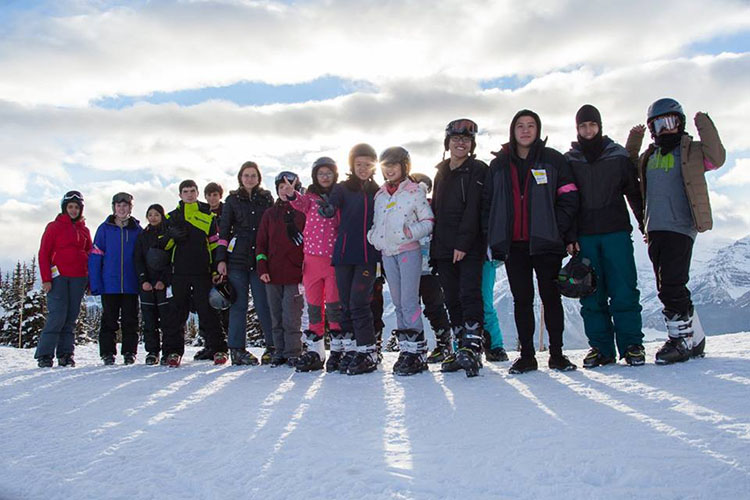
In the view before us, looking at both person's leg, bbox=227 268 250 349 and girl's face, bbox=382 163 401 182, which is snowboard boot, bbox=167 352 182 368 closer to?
person's leg, bbox=227 268 250 349

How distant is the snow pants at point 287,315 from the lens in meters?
6.69

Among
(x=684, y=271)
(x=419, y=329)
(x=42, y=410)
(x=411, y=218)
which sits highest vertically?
(x=411, y=218)

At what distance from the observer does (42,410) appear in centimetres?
445

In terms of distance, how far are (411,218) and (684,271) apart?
105 inches

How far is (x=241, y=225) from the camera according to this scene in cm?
725

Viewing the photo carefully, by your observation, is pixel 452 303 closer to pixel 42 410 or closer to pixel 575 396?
pixel 575 396

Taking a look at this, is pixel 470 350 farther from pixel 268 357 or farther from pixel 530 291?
pixel 268 357

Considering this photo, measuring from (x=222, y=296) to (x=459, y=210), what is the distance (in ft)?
10.8

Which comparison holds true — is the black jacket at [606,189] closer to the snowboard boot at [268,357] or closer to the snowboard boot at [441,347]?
the snowboard boot at [441,347]

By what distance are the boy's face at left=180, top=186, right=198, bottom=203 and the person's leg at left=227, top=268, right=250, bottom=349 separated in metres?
1.26

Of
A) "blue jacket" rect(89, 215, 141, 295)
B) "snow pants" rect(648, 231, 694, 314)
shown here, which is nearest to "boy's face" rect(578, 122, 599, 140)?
"snow pants" rect(648, 231, 694, 314)

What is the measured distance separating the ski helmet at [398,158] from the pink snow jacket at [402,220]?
137 millimetres

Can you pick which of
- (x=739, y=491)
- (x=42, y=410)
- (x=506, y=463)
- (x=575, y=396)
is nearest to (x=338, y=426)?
(x=506, y=463)

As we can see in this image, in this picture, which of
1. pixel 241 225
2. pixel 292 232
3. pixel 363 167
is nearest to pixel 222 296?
pixel 241 225
